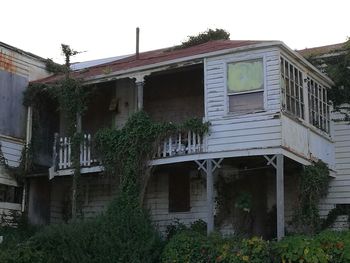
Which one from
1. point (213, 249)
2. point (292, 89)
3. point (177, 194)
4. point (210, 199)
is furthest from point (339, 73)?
point (213, 249)

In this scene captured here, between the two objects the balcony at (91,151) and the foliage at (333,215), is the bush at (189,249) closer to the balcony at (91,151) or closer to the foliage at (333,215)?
the balcony at (91,151)

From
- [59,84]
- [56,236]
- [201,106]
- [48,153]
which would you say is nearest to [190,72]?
[201,106]

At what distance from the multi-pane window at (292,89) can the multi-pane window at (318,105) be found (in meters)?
0.80

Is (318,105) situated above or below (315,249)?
above

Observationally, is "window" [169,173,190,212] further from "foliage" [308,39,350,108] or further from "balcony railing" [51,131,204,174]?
"foliage" [308,39,350,108]

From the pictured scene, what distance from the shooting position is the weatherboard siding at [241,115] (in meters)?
17.6

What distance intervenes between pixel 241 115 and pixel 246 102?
42 cm

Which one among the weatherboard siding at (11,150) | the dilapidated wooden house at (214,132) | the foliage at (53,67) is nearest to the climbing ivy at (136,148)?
the dilapidated wooden house at (214,132)

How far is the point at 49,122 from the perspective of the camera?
23.4 metres

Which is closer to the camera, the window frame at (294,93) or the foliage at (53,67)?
the window frame at (294,93)

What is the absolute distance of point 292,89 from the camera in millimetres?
18859

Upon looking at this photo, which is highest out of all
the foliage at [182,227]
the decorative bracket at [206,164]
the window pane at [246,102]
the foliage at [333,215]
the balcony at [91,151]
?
the window pane at [246,102]

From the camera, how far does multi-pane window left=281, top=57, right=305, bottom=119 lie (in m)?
18.3

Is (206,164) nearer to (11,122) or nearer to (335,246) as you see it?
(335,246)
